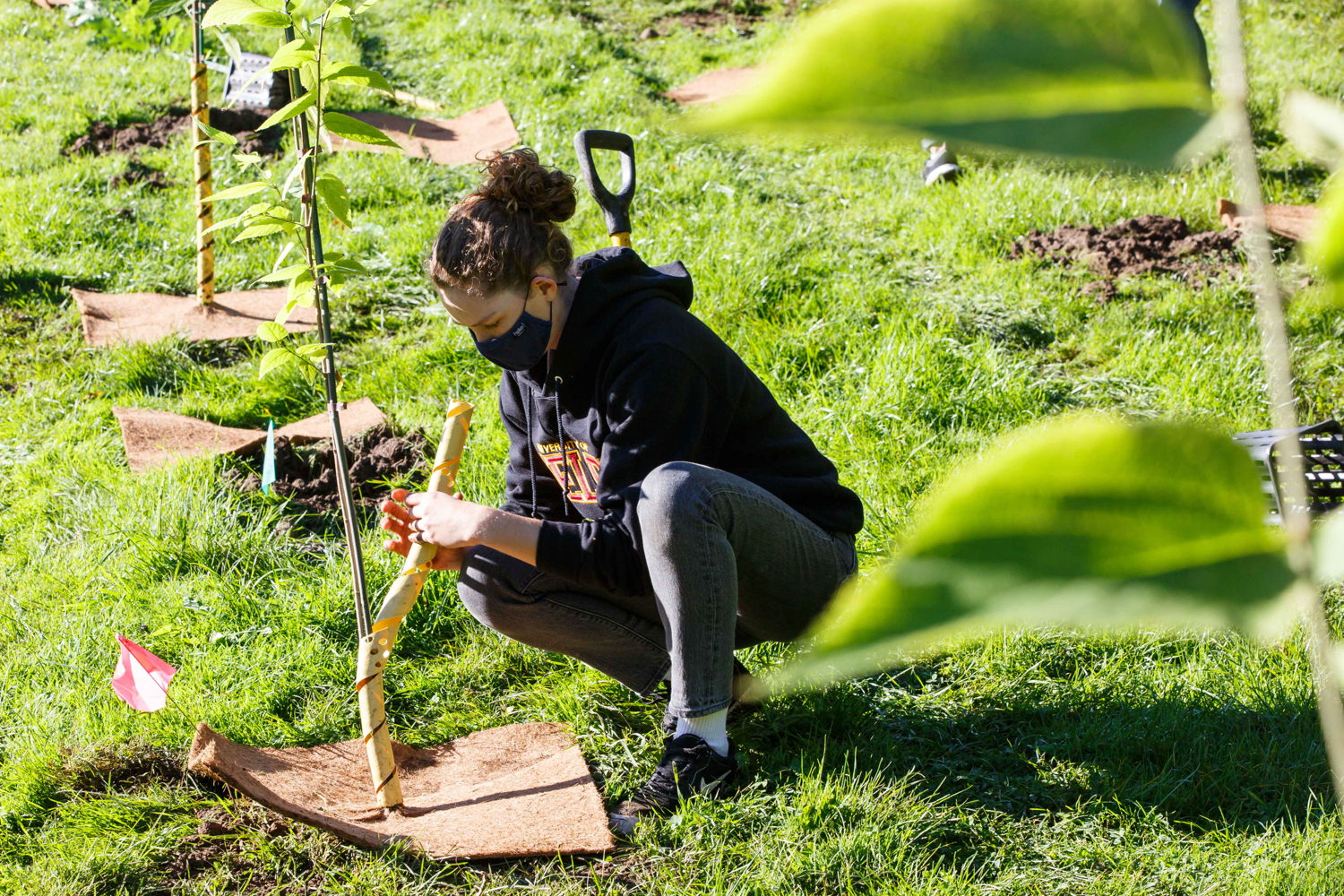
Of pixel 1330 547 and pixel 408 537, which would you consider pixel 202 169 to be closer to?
pixel 408 537

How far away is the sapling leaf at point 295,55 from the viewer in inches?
76.9

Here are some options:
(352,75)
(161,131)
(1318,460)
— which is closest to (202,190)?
(161,131)

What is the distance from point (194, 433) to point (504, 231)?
7.11 ft

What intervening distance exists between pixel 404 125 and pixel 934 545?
700 cm

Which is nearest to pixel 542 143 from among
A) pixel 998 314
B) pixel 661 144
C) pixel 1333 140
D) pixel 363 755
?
pixel 661 144

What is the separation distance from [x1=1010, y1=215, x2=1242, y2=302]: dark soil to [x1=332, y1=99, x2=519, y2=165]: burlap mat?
293 centimetres

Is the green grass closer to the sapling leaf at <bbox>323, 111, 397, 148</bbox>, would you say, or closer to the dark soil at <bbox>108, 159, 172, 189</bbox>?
the dark soil at <bbox>108, 159, 172, 189</bbox>

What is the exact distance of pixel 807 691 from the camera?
2.74 metres

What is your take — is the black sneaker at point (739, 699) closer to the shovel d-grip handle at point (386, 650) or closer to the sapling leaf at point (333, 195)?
the shovel d-grip handle at point (386, 650)

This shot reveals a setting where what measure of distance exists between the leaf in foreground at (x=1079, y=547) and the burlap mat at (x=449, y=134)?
19.6 ft

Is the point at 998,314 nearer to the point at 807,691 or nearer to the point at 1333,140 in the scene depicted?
the point at 807,691

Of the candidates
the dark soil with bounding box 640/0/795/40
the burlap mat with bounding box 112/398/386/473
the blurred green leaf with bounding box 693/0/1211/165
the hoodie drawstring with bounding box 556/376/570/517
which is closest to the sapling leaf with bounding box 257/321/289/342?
the hoodie drawstring with bounding box 556/376/570/517

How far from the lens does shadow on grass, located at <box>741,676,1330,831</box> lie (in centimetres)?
239


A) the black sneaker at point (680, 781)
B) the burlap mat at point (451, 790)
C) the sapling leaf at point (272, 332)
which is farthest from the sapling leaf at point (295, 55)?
the black sneaker at point (680, 781)
